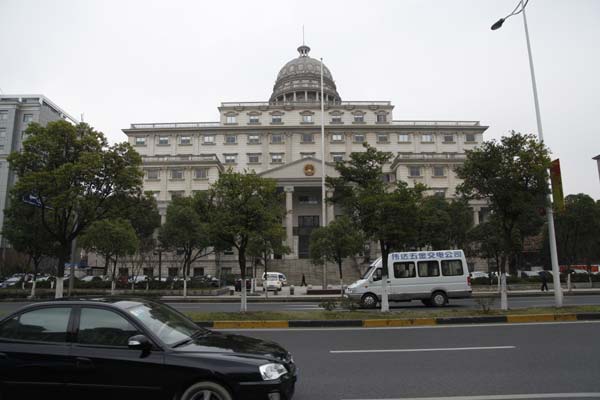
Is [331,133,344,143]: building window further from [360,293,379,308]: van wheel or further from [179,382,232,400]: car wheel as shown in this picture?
[179,382,232,400]: car wheel

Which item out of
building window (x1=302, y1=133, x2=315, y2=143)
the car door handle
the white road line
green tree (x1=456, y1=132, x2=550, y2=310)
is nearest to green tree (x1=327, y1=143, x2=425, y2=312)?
green tree (x1=456, y1=132, x2=550, y2=310)

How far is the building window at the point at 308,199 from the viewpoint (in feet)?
195

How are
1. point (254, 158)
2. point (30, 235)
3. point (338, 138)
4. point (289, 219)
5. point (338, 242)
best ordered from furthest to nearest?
1. point (338, 138)
2. point (254, 158)
3. point (289, 219)
4. point (30, 235)
5. point (338, 242)

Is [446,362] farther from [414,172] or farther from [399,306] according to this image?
[414,172]

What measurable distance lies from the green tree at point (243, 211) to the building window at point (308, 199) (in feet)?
147

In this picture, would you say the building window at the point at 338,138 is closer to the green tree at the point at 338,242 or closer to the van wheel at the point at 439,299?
the green tree at the point at 338,242

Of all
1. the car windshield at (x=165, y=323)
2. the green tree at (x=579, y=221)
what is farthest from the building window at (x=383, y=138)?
the car windshield at (x=165, y=323)

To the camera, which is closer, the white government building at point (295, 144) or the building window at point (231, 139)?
the white government building at point (295, 144)

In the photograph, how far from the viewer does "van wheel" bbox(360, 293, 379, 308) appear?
18.5m

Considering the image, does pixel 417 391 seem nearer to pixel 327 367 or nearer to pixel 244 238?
pixel 327 367

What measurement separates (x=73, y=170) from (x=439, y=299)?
1630 cm

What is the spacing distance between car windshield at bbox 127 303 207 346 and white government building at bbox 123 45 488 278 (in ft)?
163

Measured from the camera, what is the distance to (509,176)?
1455cm

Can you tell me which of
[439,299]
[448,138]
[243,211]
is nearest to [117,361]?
[243,211]
